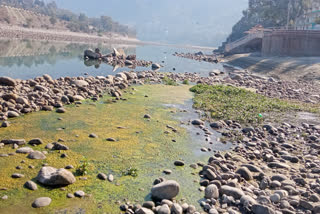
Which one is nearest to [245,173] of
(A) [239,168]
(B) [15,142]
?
(A) [239,168]

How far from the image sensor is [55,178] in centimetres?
674

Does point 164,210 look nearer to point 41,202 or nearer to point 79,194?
point 79,194

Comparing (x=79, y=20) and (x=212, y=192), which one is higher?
(x=79, y=20)

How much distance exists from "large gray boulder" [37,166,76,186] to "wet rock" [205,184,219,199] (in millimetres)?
3007

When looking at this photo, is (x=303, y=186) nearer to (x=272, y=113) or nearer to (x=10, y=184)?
(x=10, y=184)

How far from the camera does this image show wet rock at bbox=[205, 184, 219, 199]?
696 cm

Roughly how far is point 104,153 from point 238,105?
9.19m

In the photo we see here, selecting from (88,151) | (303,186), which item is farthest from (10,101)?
(303,186)

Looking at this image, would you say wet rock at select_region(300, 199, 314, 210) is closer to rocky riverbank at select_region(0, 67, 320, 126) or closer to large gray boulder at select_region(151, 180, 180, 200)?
large gray boulder at select_region(151, 180, 180, 200)

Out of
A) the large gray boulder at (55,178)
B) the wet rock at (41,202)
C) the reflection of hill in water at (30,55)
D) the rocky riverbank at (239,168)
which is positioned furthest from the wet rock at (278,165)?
the reflection of hill in water at (30,55)

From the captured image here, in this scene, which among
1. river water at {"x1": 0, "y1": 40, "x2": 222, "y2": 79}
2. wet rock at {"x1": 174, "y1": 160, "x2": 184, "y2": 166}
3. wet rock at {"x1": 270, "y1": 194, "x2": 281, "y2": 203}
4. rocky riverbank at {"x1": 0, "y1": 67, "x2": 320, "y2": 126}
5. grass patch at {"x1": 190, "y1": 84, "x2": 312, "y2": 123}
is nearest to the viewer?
wet rock at {"x1": 270, "y1": 194, "x2": 281, "y2": 203}

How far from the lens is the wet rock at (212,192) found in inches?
274

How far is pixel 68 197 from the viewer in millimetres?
6418

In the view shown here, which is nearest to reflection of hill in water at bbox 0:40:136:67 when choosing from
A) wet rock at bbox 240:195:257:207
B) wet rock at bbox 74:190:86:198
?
wet rock at bbox 74:190:86:198
